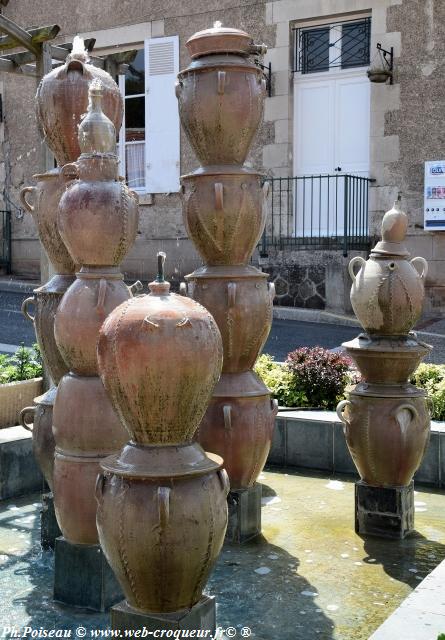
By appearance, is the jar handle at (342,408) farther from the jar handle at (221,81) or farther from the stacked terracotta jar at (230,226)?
the jar handle at (221,81)

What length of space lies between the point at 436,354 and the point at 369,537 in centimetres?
562

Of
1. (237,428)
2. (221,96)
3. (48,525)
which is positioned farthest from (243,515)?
(221,96)

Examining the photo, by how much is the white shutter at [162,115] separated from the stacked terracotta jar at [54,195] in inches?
396

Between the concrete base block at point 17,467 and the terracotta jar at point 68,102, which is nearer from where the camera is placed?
the terracotta jar at point 68,102

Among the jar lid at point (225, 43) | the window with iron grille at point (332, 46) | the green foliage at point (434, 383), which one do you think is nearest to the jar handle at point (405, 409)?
the green foliage at point (434, 383)

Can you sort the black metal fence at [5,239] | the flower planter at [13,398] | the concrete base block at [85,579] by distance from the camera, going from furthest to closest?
the black metal fence at [5,239] < the flower planter at [13,398] < the concrete base block at [85,579]

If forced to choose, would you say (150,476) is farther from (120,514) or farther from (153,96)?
(153,96)

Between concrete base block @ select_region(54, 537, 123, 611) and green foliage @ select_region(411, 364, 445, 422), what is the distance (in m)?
2.99

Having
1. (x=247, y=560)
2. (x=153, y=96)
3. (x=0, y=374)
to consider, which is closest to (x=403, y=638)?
(x=247, y=560)

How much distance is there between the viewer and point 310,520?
195 inches

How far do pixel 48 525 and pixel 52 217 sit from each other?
5.26 feet

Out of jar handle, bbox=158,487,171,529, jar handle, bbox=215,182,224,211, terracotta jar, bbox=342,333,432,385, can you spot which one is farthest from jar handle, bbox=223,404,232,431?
jar handle, bbox=158,487,171,529

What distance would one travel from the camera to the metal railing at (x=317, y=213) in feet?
43.2

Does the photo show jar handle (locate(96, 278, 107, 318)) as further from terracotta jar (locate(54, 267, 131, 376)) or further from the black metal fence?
the black metal fence
